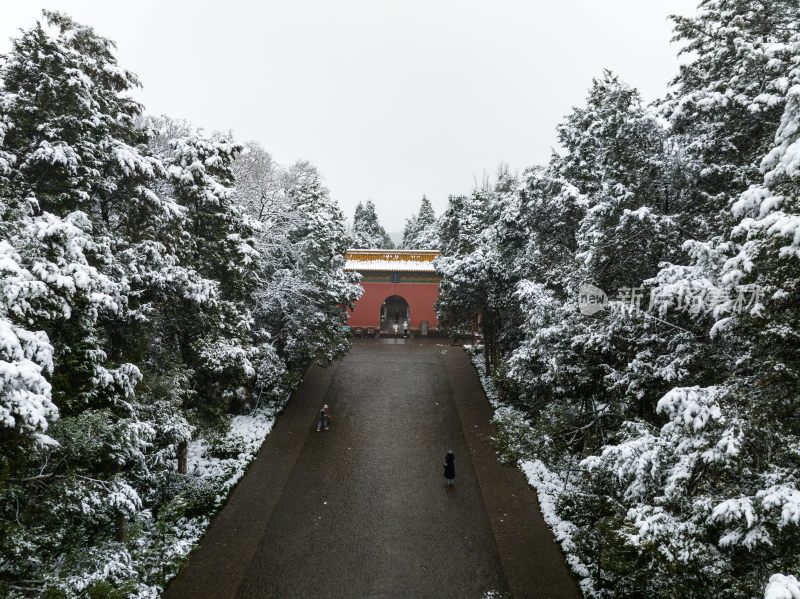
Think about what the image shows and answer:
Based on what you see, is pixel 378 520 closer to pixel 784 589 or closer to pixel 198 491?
pixel 198 491

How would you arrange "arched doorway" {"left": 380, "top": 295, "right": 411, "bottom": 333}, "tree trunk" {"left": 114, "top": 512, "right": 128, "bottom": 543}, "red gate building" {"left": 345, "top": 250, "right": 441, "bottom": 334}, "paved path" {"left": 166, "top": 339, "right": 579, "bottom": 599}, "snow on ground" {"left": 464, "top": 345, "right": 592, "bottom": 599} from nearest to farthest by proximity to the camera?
"tree trunk" {"left": 114, "top": 512, "right": 128, "bottom": 543} → "paved path" {"left": 166, "top": 339, "right": 579, "bottom": 599} → "snow on ground" {"left": 464, "top": 345, "right": 592, "bottom": 599} → "red gate building" {"left": 345, "top": 250, "right": 441, "bottom": 334} → "arched doorway" {"left": 380, "top": 295, "right": 411, "bottom": 333}

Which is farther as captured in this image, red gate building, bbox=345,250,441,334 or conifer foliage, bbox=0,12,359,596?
red gate building, bbox=345,250,441,334

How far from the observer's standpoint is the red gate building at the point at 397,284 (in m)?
31.8

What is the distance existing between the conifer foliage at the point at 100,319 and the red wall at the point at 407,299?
61.6ft

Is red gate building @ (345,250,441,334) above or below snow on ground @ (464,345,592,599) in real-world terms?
above

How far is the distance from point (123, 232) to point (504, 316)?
43.1ft

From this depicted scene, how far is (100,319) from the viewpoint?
8453 mm

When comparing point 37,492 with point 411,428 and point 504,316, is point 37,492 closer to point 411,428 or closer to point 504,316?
point 411,428

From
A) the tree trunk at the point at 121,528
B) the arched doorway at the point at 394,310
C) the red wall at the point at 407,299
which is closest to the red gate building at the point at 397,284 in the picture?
the red wall at the point at 407,299

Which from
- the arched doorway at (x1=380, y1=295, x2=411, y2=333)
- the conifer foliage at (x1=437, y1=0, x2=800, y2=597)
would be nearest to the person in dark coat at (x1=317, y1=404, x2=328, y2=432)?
the conifer foliage at (x1=437, y1=0, x2=800, y2=597)

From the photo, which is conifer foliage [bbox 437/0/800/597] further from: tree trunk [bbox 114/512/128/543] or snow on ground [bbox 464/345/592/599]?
tree trunk [bbox 114/512/128/543]

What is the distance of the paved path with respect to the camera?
9133 millimetres

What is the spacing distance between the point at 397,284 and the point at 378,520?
70.9 feet

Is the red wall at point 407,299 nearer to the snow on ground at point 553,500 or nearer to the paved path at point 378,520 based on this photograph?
the paved path at point 378,520
